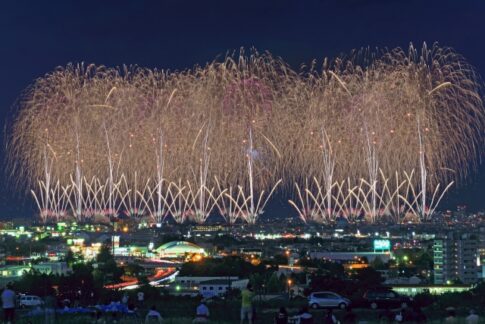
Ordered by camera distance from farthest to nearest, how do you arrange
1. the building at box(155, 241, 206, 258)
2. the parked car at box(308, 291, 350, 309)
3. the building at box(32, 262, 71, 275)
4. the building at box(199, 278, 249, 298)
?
the building at box(155, 241, 206, 258) → the building at box(32, 262, 71, 275) → the building at box(199, 278, 249, 298) → the parked car at box(308, 291, 350, 309)

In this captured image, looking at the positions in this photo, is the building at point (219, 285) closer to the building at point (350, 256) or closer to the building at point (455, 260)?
the building at point (455, 260)

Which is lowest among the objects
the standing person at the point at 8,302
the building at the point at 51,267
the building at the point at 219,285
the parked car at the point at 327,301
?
the building at the point at 219,285

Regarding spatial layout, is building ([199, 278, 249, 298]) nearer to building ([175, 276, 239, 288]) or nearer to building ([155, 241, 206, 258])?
building ([175, 276, 239, 288])

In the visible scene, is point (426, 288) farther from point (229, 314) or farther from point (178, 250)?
point (178, 250)

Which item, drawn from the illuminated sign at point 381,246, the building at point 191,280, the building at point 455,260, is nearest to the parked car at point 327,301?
the building at point 191,280

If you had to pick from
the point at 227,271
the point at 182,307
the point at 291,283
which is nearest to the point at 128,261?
the point at 227,271

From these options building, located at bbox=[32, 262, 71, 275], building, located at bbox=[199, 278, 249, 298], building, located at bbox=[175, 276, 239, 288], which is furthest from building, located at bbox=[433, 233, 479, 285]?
building, located at bbox=[32, 262, 71, 275]
